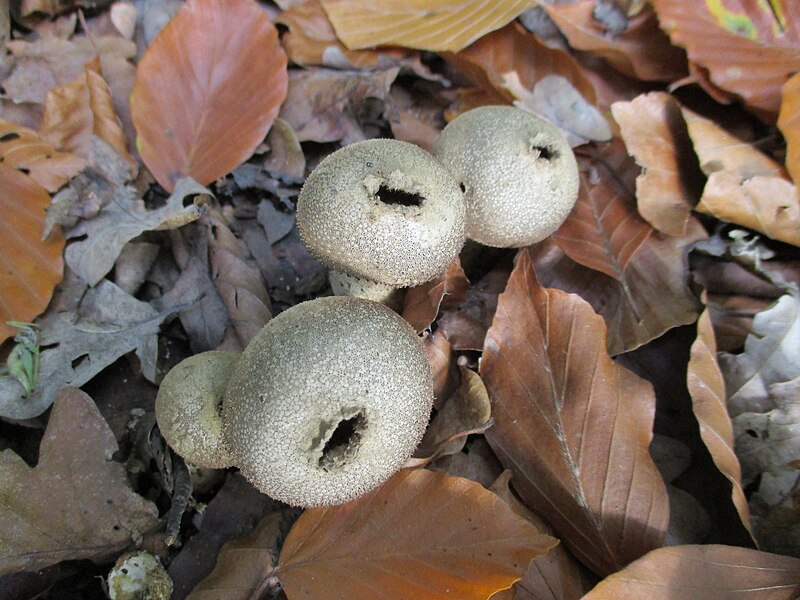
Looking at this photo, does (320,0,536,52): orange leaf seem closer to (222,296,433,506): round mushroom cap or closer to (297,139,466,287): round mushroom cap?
(297,139,466,287): round mushroom cap

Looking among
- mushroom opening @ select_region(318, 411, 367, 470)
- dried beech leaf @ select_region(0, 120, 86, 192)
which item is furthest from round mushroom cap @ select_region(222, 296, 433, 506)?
dried beech leaf @ select_region(0, 120, 86, 192)

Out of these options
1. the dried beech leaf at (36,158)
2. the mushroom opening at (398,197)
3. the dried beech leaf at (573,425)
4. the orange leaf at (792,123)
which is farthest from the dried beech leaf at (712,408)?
the dried beech leaf at (36,158)

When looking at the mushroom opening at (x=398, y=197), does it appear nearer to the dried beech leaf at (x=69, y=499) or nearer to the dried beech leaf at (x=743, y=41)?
the dried beech leaf at (x=69, y=499)

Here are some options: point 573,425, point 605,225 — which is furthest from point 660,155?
point 573,425

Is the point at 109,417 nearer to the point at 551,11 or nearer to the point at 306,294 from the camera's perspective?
the point at 306,294

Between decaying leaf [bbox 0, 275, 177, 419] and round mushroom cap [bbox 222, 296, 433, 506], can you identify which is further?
decaying leaf [bbox 0, 275, 177, 419]

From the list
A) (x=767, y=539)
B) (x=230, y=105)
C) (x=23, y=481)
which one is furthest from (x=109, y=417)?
(x=767, y=539)
